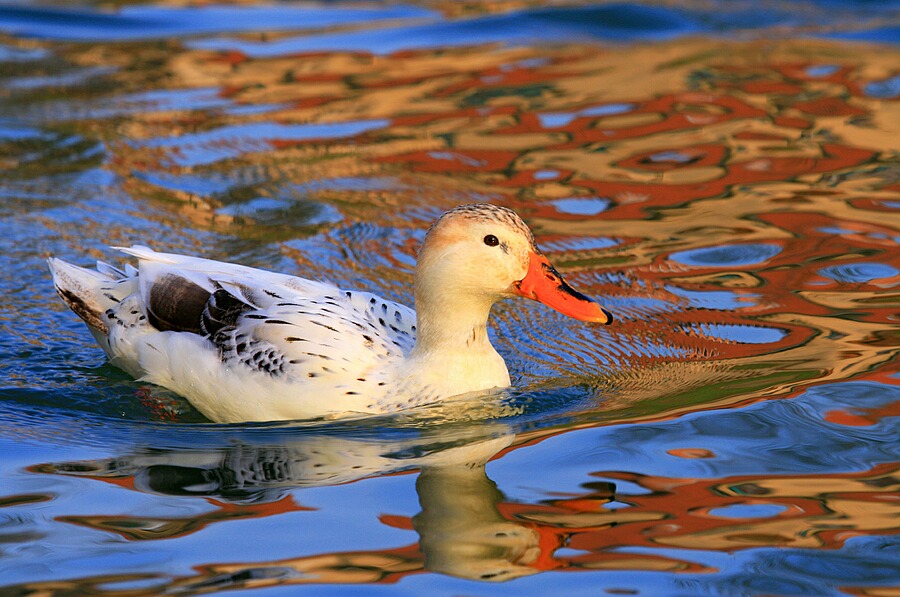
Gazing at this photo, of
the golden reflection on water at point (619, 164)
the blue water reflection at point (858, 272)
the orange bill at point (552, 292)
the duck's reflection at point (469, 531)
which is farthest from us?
the blue water reflection at point (858, 272)

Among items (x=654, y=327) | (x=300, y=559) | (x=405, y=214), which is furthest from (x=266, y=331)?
(x=405, y=214)

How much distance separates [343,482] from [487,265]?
1307 mm

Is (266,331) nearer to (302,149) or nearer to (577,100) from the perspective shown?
(302,149)

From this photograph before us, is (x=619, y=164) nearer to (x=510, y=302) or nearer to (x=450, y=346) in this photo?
(x=510, y=302)

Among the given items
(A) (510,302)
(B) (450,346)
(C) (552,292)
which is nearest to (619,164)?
(A) (510,302)

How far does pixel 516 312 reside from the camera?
7.99 metres

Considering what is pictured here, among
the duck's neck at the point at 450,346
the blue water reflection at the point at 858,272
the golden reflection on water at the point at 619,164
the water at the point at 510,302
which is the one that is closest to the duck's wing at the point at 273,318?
the duck's neck at the point at 450,346

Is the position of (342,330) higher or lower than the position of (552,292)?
lower

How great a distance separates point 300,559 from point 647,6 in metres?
12.3

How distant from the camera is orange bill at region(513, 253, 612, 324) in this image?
20.2ft

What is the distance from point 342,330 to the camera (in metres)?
6.30

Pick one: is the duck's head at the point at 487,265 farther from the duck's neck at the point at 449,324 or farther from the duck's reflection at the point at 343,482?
the duck's reflection at the point at 343,482

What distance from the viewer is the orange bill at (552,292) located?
616 cm

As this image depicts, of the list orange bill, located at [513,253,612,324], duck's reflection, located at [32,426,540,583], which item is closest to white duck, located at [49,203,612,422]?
orange bill, located at [513,253,612,324]
